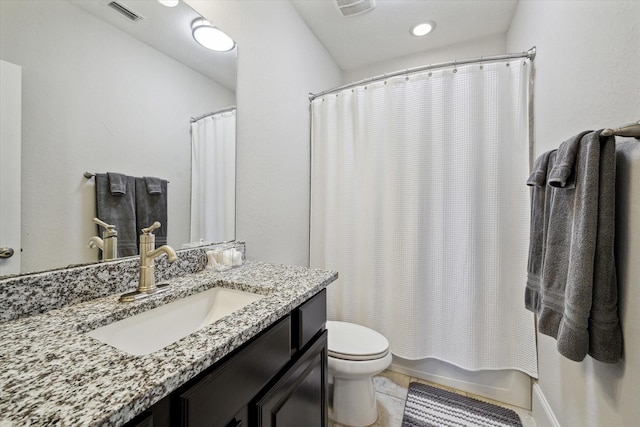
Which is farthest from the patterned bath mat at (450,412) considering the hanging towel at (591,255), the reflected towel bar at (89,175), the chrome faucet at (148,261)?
the reflected towel bar at (89,175)

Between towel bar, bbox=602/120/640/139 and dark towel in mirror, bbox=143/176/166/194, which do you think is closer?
towel bar, bbox=602/120/640/139

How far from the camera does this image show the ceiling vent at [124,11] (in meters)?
0.84

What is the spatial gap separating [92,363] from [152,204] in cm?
65

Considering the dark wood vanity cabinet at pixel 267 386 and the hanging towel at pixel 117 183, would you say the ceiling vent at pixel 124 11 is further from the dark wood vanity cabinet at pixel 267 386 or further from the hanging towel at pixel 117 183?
the dark wood vanity cabinet at pixel 267 386

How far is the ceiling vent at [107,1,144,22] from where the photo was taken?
837mm

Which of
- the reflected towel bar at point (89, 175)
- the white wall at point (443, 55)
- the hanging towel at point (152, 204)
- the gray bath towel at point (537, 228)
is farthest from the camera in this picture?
the white wall at point (443, 55)

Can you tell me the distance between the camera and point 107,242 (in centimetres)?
Result: 83

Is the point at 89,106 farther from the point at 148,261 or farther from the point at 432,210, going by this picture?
the point at 432,210

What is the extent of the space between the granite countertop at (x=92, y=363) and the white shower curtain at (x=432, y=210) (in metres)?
1.08

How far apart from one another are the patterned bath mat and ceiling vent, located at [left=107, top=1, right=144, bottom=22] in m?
2.19

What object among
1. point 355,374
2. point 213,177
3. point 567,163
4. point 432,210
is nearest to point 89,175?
point 213,177

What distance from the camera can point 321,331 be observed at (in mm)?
1014

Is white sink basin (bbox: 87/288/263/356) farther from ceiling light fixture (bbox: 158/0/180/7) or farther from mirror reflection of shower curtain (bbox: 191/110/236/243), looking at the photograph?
ceiling light fixture (bbox: 158/0/180/7)

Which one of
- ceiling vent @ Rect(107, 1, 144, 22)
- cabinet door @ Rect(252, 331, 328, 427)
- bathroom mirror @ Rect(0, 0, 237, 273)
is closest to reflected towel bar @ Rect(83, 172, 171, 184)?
bathroom mirror @ Rect(0, 0, 237, 273)
